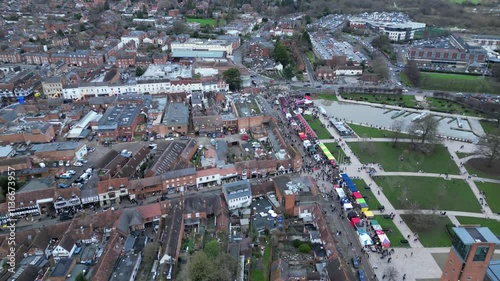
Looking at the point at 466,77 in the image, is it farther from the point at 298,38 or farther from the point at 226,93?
the point at 226,93

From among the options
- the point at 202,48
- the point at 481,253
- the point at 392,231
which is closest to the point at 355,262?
the point at 392,231

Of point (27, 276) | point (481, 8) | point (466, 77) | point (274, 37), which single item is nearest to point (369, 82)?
point (466, 77)

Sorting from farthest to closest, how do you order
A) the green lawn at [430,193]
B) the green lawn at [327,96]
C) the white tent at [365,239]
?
the green lawn at [327,96]
the green lawn at [430,193]
the white tent at [365,239]

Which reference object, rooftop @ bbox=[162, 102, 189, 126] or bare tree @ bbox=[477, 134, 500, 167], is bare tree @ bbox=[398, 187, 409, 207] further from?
rooftop @ bbox=[162, 102, 189, 126]

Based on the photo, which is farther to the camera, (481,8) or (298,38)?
(481,8)

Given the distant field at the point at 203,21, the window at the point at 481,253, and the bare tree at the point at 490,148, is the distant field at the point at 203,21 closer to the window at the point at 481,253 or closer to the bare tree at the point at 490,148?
the bare tree at the point at 490,148

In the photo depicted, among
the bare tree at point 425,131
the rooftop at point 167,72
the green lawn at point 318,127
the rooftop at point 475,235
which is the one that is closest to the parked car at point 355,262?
the rooftop at point 475,235
